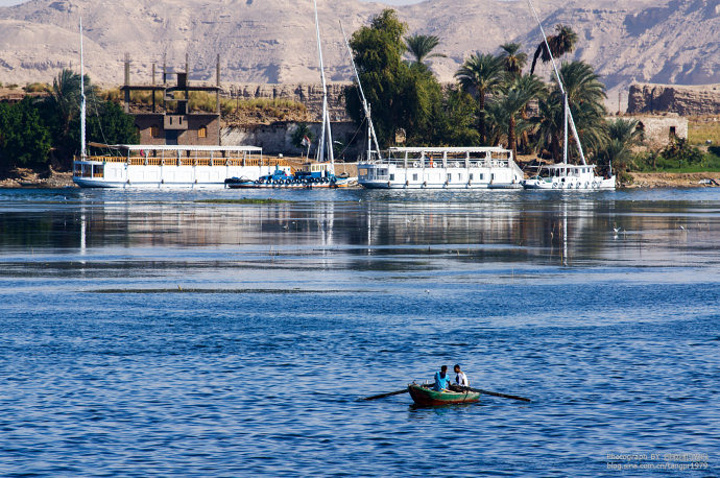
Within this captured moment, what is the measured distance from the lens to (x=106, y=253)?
53.2 meters

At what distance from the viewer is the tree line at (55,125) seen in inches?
5512

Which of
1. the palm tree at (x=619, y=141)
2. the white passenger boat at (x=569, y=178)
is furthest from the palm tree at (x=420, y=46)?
the palm tree at (x=619, y=141)

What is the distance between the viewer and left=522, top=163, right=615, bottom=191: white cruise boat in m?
140

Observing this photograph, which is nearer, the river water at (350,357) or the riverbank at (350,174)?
the river water at (350,357)

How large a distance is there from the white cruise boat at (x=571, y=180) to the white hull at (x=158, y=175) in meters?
38.5

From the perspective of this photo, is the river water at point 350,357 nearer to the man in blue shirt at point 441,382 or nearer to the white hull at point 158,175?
the man in blue shirt at point 441,382

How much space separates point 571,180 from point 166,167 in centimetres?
5669

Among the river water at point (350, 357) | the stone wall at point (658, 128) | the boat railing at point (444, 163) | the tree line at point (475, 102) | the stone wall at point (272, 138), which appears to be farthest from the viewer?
the stone wall at point (658, 128)

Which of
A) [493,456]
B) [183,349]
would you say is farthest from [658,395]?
[183,349]

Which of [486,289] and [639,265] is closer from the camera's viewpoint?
[486,289]

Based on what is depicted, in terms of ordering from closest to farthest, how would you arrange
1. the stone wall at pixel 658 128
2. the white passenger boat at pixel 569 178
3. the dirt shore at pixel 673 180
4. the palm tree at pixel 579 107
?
the white passenger boat at pixel 569 178 → the palm tree at pixel 579 107 → the dirt shore at pixel 673 180 → the stone wall at pixel 658 128

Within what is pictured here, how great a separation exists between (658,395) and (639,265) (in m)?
26.0

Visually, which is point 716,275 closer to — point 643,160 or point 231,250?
point 231,250

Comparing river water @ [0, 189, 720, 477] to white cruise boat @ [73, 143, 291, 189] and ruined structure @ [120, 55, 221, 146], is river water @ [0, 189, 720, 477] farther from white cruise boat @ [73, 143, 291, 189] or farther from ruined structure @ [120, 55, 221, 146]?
ruined structure @ [120, 55, 221, 146]
